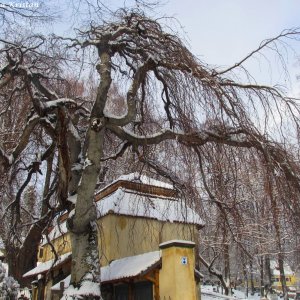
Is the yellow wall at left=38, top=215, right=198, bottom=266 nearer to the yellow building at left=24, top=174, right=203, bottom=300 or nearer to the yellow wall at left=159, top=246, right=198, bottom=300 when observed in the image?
the yellow building at left=24, top=174, right=203, bottom=300

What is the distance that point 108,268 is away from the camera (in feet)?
36.8

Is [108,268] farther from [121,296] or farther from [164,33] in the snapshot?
[164,33]

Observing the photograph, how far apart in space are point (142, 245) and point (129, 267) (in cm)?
224

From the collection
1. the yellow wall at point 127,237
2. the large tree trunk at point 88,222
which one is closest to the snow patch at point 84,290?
the large tree trunk at point 88,222

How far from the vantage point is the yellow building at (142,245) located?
8.48 metres

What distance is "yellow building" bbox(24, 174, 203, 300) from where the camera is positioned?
8.48m

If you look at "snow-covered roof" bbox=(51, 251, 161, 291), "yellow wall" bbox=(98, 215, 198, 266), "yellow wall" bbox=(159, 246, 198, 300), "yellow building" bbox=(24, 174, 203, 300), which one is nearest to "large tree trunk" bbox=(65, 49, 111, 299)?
"yellow building" bbox=(24, 174, 203, 300)

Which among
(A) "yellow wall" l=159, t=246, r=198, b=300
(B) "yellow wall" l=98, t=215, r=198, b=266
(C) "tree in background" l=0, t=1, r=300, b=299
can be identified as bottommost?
(A) "yellow wall" l=159, t=246, r=198, b=300

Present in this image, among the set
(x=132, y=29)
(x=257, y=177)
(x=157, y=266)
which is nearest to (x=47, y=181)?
(x=157, y=266)

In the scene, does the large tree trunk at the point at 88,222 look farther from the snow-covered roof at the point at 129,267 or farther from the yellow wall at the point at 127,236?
the yellow wall at the point at 127,236

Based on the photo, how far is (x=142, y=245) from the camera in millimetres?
12227

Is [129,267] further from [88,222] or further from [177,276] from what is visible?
[88,222]

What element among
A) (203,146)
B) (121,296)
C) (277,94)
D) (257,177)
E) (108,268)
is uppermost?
(277,94)

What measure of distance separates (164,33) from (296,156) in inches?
138
